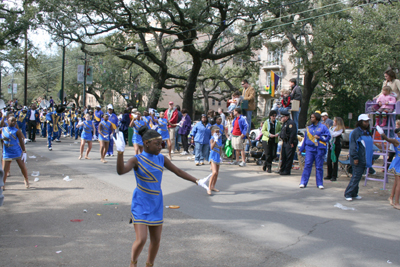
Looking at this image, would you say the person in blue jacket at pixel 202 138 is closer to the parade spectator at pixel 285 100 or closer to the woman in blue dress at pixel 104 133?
the parade spectator at pixel 285 100

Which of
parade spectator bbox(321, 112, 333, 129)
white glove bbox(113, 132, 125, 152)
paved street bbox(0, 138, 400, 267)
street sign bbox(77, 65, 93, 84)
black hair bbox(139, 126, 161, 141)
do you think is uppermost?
street sign bbox(77, 65, 93, 84)

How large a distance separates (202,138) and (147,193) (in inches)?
340

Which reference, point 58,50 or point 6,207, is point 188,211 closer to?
point 6,207

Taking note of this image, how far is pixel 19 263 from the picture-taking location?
14.3ft

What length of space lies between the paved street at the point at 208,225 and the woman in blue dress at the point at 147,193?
0.69m

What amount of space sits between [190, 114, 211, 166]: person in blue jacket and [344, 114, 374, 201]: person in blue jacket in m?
5.66

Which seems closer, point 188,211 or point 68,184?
point 188,211

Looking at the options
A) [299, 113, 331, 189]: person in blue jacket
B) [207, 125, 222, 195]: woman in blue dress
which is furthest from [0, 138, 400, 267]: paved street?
[299, 113, 331, 189]: person in blue jacket

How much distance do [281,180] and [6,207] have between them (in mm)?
7155

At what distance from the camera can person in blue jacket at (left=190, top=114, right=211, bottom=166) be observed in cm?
1268

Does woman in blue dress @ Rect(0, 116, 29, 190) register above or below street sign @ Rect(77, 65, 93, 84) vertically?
below

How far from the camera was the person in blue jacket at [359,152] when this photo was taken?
793 centimetres

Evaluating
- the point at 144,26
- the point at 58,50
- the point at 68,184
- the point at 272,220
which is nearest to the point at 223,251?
the point at 272,220

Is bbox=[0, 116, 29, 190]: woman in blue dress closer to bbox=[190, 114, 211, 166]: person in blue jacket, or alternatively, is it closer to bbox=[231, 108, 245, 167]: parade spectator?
bbox=[190, 114, 211, 166]: person in blue jacket
